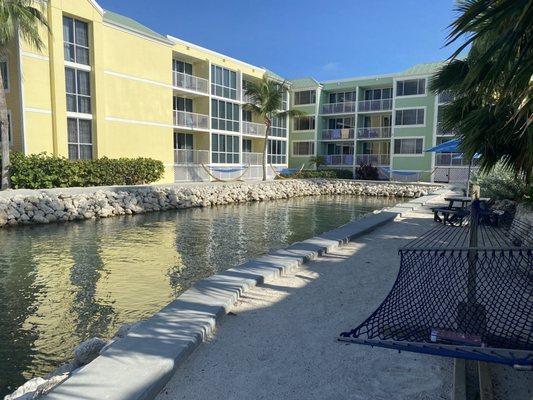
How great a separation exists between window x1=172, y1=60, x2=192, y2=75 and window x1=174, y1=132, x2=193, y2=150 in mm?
4460

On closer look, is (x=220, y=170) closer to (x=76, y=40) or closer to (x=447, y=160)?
(x=76, y=40)

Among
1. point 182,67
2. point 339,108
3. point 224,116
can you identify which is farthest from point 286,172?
point 182,67

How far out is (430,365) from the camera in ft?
11.9

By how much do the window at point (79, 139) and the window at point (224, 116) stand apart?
10.2 meters

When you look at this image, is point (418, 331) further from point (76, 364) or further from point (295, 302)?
point (76, 364)

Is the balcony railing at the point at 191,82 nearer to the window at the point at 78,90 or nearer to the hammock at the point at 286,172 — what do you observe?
the window at the point at 78,90

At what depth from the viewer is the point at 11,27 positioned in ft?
54.3

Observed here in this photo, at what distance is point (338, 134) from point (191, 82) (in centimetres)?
1739

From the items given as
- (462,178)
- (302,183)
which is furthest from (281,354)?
(462,178)

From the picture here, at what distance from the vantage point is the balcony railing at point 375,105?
38.4m

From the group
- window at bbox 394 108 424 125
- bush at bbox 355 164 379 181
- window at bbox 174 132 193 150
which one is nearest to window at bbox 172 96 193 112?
window at bbox 174 132 193 150

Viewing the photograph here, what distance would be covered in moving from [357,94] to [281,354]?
127 ft

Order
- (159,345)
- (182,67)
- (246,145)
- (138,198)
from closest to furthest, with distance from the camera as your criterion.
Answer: (159,345)
(138,198)
(182,67)
(246,145)

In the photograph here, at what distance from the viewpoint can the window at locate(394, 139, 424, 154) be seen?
3678cm
